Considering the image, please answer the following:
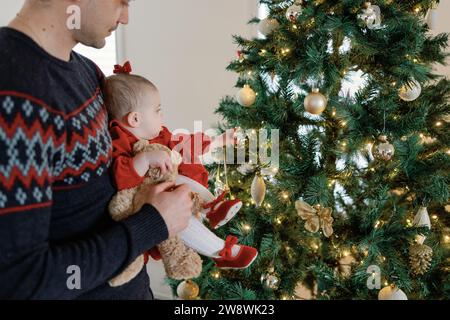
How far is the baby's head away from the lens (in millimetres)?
939

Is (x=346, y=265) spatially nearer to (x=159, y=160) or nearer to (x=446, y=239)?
(x=446, y=239)

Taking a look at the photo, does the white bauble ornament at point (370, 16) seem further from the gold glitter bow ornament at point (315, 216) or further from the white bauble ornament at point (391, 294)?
the white bauble ornament at point (391, 294)

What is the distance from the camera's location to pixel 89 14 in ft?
2.43

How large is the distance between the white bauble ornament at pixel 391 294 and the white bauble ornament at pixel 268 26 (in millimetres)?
959

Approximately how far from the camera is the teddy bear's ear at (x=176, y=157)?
102 cm

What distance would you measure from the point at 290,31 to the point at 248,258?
0.77 meters

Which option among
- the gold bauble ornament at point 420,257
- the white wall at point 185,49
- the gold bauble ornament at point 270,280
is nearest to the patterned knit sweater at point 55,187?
the gold bauble ornament at point 270,280

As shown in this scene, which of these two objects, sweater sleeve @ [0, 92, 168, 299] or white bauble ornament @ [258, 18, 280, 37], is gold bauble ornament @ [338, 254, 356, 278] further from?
sweater sleeve @ [0, 92, 168, 299]

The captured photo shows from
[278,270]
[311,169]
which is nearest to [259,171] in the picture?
[311,169]

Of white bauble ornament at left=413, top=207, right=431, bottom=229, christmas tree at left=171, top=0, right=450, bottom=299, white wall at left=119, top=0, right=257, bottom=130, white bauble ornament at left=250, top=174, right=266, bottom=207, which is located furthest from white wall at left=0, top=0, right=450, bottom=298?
white bauble ornament at left=413, top=207, right=431, bottom=229

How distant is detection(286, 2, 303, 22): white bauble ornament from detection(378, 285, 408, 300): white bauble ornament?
942mm

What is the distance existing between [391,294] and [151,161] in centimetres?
91

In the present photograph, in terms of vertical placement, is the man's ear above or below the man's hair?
below

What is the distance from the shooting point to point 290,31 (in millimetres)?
1382
